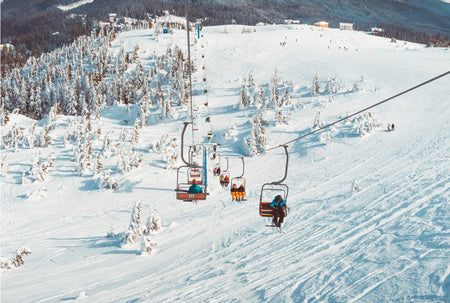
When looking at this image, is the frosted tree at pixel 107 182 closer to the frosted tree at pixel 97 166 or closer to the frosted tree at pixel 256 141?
the frosted tree at pixel 97 166

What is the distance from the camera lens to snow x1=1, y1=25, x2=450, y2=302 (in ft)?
35.1

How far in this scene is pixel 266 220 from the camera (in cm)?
1599

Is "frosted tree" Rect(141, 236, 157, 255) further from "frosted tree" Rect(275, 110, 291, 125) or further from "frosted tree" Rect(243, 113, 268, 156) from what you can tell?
"frosted tree" Rect(275, 110, 291, 125)

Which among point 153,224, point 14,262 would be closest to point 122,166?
point 153,224

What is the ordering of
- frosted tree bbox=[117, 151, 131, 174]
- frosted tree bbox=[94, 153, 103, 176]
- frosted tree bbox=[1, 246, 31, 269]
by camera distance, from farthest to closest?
frosted tree bbox=[117, 151, 131, 174]
frosted tree bbox=[94, 153, 103, 176]
frosted tree bbox=[1, 246, 31, 269]

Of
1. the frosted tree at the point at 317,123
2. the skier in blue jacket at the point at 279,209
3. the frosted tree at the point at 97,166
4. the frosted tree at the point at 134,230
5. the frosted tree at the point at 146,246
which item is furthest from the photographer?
the frosted tree at the point at 317,123

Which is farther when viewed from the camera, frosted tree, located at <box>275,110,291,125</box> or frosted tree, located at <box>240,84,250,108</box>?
frosted tree, located at <box>240,84,250,108</box>

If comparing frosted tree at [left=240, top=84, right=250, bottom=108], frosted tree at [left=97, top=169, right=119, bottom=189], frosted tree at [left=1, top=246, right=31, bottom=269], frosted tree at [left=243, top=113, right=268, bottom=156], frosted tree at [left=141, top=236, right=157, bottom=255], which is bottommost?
frosted tree at [left=1, top=246, right=31, bottom=269]

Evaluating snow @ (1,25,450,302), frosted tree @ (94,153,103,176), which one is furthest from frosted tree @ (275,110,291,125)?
frosted tree @ (94,153,103,176)

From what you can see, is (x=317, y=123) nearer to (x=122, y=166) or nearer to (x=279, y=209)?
(x=122, y=166)

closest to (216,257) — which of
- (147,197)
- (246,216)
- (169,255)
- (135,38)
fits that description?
(169,255)

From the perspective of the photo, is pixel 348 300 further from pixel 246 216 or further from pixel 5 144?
pixel 5 144

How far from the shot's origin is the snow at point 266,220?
10.7m

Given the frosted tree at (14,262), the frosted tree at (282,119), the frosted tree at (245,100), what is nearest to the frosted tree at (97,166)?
the frosted tree at (14,262)
